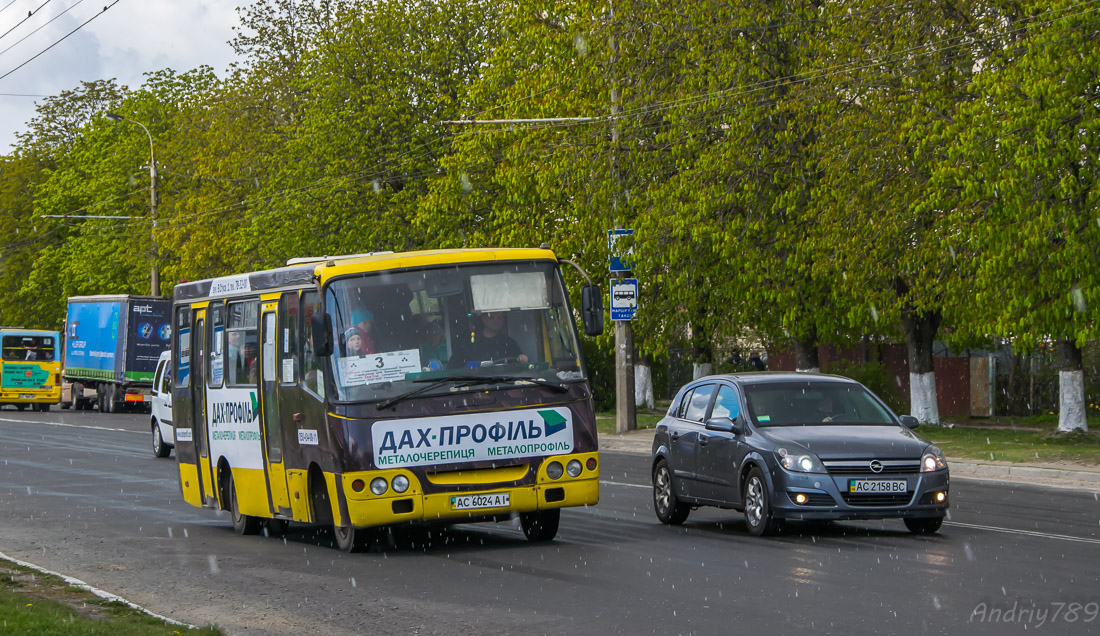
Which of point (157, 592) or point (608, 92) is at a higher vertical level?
point (608, 92)

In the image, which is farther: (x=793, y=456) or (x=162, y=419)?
(x=162, y=419)

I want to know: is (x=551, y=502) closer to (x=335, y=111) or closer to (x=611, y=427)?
(x=611, y=427)

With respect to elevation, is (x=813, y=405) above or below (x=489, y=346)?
below

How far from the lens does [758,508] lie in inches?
565

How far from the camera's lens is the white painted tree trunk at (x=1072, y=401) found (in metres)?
29.1

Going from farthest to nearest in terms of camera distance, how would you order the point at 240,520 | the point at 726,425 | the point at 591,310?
the point at 240,520
the point at 726,425
the point at 591,310

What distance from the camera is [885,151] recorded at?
97.1ft

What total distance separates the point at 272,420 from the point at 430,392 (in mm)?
2139

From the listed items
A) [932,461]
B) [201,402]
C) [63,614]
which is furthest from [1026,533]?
[63,614]

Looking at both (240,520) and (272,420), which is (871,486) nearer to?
(272,420)

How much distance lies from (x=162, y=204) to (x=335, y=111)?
26.3 meters

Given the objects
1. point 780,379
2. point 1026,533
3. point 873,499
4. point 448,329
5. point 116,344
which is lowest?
point 1026,533

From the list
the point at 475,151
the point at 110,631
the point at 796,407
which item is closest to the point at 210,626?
the point at 110,631

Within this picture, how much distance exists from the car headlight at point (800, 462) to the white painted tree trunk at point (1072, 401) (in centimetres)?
1681
